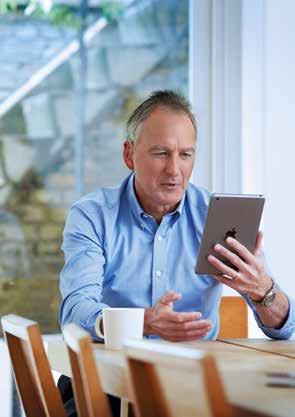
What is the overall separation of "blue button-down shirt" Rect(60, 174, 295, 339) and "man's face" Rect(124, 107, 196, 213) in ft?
0.20

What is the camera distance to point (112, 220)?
8.86ft

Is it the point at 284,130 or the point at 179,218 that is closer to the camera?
the point at 179,218

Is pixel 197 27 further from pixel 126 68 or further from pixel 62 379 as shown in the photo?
pixel 62 379

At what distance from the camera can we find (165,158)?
2.69 metres

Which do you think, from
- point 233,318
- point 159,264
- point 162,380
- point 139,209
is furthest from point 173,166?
point 162,380

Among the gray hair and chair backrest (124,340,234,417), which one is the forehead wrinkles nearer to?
the gray hair

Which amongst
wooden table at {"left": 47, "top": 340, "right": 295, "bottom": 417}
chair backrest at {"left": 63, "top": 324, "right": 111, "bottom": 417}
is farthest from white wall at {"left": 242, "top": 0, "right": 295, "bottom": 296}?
chair backrest at {"left": 63, "top": 324, "right": 111, "bottom": 417}

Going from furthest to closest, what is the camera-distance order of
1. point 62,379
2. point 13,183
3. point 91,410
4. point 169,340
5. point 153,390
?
point 13,183 → point 62,379 → point 169,340 → point 91,410 → point 153,390

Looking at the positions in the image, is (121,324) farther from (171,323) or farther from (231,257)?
(231,257)

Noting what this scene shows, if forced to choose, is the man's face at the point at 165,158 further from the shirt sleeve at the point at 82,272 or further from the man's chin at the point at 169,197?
the shirt sleeve at the point at 82,272

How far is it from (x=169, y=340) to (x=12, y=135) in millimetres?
1749

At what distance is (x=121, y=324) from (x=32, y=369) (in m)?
0.25

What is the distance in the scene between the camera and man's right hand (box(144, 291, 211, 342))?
2.19 metres

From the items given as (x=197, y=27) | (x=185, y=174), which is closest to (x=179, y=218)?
(x=185, y=174)
